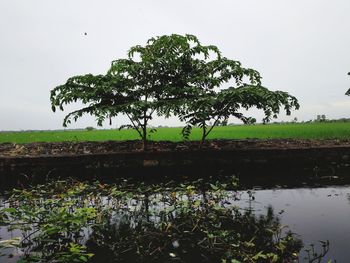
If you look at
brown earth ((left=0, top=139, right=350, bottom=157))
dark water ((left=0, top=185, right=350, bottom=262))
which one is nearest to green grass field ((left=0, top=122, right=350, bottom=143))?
brown earth ((left=0, top=139, right=350, bottom=157))

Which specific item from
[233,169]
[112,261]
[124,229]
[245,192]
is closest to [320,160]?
[233,169]

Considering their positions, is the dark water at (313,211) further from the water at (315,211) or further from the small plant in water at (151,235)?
the small plant in water at (151,235)

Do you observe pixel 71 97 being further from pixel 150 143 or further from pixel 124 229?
pixel 124 229

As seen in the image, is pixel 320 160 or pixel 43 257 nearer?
pixel 43 257

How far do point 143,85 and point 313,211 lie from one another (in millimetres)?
4899

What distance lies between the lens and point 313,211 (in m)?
4.39

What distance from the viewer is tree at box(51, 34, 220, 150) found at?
23.1 feet

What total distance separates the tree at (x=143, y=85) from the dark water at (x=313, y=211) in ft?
9.37

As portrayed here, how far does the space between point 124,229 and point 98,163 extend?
3.04 meters

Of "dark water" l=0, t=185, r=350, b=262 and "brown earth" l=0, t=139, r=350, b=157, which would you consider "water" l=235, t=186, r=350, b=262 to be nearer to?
"dark water" l=0, t=185, r=350, b=262

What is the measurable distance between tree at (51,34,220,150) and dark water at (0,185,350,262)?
2.86 metres

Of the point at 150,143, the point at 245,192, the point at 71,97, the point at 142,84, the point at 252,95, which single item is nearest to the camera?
the point at 245,192

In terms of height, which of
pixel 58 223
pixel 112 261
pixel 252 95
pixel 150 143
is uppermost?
pixel 252 95

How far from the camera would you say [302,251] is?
3090 mm
